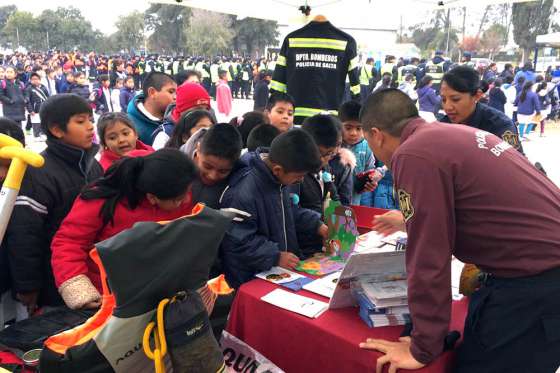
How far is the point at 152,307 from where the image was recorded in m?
1.15

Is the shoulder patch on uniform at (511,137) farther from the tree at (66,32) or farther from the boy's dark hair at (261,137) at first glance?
the tree at (66,32)

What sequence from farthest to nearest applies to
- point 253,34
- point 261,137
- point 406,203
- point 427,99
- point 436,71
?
point 253,34 → point 436,71 → point 427,99 → point 261,137 → point 406,203

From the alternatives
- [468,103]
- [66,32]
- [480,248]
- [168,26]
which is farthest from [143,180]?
[66,32]

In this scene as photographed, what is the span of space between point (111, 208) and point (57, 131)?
0.63 meters

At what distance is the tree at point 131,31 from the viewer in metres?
48.5

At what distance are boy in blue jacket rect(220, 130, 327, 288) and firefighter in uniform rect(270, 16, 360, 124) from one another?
6.45ft

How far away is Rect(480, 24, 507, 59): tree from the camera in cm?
4393

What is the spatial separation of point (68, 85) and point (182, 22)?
37390 millimetres

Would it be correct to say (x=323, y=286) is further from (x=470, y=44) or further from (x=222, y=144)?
(x=470, y=44)

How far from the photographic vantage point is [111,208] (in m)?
1.74

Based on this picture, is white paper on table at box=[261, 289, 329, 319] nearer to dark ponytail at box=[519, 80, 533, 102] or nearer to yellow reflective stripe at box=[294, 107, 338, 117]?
yellow reflective stripe at box=[294, 107, 338, 117]

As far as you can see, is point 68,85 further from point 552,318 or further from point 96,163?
point 552,318

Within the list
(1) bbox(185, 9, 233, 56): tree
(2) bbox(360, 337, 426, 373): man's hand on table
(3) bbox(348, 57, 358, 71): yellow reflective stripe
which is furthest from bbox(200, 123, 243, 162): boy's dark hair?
(1) bbox(185, 9, 233, 56): tree

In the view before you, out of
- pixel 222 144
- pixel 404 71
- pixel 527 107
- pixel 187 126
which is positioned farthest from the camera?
pixel 404 71
